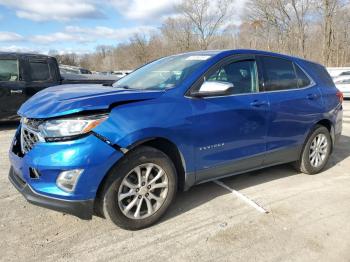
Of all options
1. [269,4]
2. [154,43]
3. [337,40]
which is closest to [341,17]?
[337,40]

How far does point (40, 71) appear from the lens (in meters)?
8.76

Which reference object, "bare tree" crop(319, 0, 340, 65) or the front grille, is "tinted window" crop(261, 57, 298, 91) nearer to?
the front grille

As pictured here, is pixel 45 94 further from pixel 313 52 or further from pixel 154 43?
pixel 154 43

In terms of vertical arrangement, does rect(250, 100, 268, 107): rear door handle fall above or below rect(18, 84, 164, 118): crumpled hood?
below

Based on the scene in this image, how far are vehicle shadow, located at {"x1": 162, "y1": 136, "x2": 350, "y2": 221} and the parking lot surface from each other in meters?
0.01

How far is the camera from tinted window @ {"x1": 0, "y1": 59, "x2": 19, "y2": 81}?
8.23m

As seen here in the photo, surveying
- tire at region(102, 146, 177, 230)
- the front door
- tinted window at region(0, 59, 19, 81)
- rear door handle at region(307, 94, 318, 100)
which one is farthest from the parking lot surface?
tinted window at region(0, 59, 19, 81)

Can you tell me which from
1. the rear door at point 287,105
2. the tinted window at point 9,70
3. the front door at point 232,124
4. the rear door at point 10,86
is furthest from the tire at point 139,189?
the tinted window at point 9,70

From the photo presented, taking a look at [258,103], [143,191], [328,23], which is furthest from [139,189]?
[328,23]

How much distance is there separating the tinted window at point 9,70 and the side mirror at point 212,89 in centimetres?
605

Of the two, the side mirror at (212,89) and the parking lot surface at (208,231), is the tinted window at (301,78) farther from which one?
the side mirror at (212,89)

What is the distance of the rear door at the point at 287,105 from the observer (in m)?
4.54

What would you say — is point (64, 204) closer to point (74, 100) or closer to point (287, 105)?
point (74, 100)

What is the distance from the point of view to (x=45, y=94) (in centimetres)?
379
